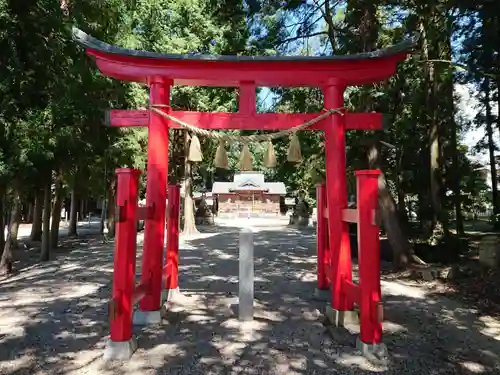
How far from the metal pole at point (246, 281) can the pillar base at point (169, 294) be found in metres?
1.46

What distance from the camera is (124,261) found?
3988mm

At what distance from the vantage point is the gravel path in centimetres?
375

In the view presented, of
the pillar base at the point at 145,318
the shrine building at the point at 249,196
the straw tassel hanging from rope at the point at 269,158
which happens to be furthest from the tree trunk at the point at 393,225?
the shrine building at the point at 249,196

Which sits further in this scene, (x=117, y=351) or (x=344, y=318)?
(x=344, y=318)

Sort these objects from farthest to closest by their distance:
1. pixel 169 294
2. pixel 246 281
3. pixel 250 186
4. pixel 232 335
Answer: pixel 250 186
pixel 169 294
pixel 246 281
pixel 232 335

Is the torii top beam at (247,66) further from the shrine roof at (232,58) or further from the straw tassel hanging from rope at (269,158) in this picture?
the straw tassel hanging from rope at (269,158)

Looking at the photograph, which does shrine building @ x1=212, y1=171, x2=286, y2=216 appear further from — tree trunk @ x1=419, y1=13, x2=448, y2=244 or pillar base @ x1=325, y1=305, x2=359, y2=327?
pillar base @ x1=325, y1=305, x2=359, y2=327

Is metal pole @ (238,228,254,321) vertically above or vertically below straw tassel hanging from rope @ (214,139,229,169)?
below

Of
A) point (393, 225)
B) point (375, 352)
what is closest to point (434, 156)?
point (393, 225)

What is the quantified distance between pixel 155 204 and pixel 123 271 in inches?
48.5

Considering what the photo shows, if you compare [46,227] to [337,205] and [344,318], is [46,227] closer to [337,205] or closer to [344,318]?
[337,205]

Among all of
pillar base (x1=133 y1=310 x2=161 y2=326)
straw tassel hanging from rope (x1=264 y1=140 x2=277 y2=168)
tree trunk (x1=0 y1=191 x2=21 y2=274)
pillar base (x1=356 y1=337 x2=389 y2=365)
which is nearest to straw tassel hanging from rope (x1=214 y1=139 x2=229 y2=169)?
straw tassel hanging from rope (x1=264 y1=140 x2=277 y2=168)

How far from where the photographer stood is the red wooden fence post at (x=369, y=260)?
3934 millimetres

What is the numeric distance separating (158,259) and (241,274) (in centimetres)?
111
